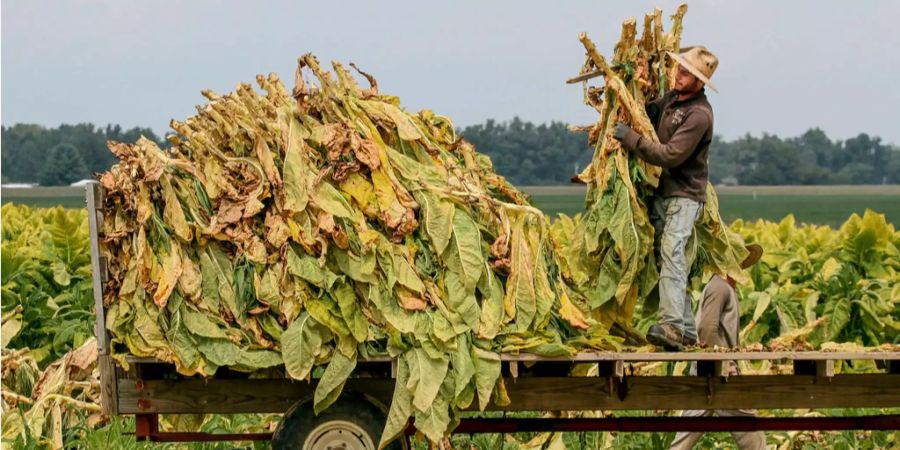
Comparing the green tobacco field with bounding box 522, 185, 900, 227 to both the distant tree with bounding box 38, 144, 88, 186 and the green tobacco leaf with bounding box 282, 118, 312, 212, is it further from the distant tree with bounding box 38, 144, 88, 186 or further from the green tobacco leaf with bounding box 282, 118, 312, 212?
the green tobacco leaf with bounding box 282, 118, 312, 212

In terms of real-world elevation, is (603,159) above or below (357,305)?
above

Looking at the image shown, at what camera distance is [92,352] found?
10430 millimetres

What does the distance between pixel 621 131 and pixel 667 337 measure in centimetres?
108

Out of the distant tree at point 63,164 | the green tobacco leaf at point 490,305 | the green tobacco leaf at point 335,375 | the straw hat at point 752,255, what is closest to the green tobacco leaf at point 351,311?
the green tobacco leaf at point 335,375

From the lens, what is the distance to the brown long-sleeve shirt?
27.3 ft

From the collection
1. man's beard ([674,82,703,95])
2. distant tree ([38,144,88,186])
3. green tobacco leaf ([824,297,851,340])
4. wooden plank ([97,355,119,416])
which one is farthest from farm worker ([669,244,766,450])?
distant tree ([38,144,88,186])

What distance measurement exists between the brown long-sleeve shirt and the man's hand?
2 cm

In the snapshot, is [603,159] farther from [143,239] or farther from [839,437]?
[839,437]

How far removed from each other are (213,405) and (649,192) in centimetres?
256

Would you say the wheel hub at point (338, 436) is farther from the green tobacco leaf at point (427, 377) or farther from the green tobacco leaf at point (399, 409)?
the green tobacco leaf at point (427, 377)

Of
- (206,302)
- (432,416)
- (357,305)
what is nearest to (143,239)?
(206,302)

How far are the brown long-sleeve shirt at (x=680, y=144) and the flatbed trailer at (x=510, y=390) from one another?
0.97 meters

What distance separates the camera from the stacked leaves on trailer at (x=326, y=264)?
780cm

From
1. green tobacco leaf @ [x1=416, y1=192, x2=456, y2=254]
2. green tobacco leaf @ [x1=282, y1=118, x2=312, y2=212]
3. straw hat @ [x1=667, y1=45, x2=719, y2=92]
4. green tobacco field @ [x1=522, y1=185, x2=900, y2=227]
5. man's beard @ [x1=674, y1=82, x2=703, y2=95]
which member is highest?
straw hat @ [x1=667, y1=45, x2=719, y2=92]
